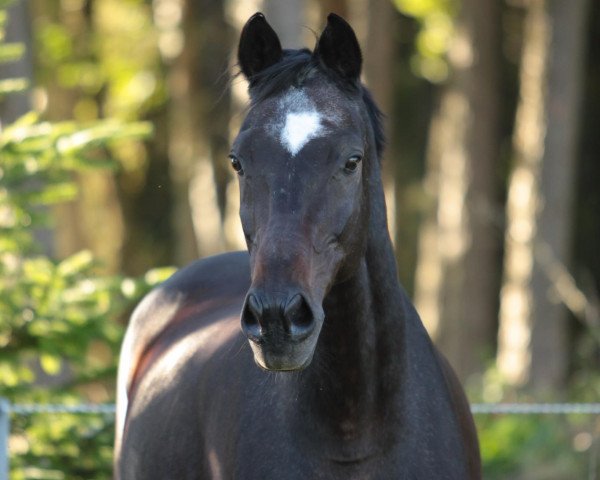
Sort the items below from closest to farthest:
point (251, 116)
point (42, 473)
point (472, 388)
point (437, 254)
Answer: point (251, 116) → point (42, 473) → point (472, 388) → point (437, 254)

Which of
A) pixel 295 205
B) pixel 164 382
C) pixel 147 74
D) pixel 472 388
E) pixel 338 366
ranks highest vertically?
pixel 295 205

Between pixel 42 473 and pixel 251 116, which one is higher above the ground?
pixel 251 116

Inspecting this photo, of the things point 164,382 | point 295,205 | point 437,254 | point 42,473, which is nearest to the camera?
point 295,205

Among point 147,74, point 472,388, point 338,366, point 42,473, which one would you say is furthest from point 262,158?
point 147,74

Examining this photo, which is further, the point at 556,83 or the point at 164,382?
the point at 556,83

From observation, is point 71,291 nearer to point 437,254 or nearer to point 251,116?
point 251,116

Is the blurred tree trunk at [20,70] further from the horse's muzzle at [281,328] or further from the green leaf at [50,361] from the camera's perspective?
the horse's muzzle at [281,328]

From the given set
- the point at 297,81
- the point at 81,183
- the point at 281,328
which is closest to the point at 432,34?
the point at 81,183

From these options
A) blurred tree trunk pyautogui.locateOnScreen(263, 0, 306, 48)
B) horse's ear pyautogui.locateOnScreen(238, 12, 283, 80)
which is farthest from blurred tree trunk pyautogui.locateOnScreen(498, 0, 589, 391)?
horse's ear pyautogui.locateOnScreen(238, 12, 283, 80)

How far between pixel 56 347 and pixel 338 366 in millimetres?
4016

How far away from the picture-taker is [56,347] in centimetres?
720

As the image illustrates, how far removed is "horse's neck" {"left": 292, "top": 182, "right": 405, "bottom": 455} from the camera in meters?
3.56

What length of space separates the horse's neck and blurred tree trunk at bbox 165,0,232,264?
14079 millimetres

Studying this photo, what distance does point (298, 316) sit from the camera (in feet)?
10.0
